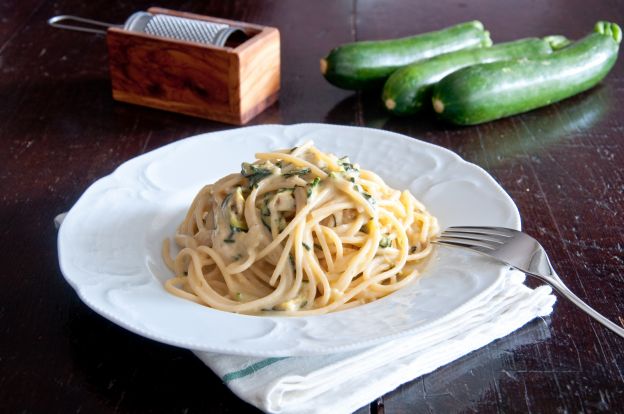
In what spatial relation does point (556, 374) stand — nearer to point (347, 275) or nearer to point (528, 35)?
point (347, 275)

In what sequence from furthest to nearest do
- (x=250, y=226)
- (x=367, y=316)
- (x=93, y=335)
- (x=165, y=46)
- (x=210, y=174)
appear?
(x=165, y=46), (x=210, y=174), (x=250, y=226), (x=93, y=335), (x=367, y=316)

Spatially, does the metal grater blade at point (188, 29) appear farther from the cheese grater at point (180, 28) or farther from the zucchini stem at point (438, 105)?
the zucchini stem at point (438, 105)

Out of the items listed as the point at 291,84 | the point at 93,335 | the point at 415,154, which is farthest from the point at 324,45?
the point at 93,335

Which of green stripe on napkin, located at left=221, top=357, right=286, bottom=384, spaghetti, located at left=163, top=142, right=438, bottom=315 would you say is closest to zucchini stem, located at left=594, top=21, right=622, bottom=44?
spaghetti, located at left=163, top=142, right=438, bottom=315

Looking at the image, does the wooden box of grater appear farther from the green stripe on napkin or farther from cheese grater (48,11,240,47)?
the green stripe on napkin

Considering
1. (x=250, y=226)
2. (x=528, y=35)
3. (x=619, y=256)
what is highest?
(x=250, y=226)

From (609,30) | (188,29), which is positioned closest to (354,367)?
(188,29)

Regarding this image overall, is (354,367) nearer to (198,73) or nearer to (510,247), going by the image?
(510,247)
